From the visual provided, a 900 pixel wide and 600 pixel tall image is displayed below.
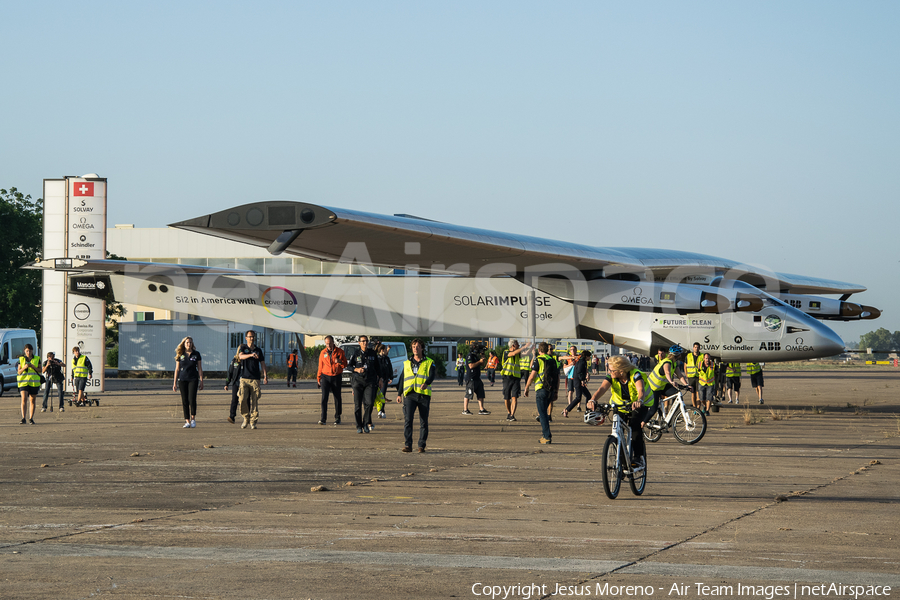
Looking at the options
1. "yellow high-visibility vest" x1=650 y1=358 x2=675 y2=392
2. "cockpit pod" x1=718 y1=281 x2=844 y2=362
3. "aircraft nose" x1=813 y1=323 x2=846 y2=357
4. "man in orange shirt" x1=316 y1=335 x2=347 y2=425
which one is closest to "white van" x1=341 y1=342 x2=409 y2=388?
"cockpit pod" x1=718 y1=281 x2=844 y2=362

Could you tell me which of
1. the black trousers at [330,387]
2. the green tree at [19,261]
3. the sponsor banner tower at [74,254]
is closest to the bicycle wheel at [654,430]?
the black trousers at [330,387]

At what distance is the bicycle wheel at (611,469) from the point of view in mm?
9250

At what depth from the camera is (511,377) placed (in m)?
21.0

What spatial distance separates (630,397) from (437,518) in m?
2.87

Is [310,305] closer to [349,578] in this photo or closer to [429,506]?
[429,506]

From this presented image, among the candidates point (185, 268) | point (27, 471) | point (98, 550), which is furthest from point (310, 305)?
point (98, 550)

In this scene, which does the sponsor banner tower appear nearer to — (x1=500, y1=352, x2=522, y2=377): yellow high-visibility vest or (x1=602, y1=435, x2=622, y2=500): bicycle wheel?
(x1=500, y1=352, x2=522, y2=377): yellow high-visibility vest

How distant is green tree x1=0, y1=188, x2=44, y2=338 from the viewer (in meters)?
46.0

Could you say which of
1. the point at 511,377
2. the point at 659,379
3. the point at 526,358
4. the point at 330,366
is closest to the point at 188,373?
the point at 330,366

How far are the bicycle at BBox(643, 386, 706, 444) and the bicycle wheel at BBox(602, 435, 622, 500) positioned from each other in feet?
19.4

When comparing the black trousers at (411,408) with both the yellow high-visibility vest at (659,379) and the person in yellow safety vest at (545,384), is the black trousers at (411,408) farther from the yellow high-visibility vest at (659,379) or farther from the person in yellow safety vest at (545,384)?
the yellow high-visibility vest at (659,379)

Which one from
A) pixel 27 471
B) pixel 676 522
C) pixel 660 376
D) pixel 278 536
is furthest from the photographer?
pixel 660 376

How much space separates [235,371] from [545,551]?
14216 mm

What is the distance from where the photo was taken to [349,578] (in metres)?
5.91
